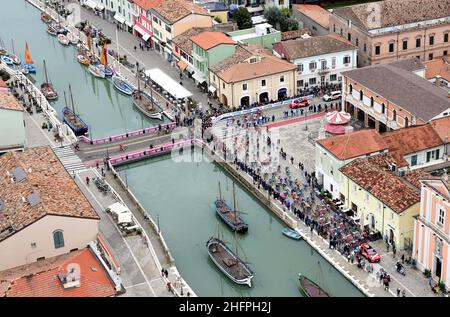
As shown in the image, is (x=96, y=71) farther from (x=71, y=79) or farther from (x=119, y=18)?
(x=119, y=18)

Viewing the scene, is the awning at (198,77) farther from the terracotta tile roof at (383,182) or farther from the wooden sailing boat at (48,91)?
the terracotta tile roof at (383,182)

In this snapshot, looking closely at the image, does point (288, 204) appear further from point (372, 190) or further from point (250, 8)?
point (250, 8)

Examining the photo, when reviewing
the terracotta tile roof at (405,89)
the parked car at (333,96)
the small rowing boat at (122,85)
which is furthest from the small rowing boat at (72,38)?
the terracotta tile roof at (405,89)

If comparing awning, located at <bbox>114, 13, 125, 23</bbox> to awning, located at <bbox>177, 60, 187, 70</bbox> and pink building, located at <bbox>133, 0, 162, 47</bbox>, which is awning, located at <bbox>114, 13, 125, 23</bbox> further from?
awning, located at <bbox>177, 60, 187, 70</bbox>

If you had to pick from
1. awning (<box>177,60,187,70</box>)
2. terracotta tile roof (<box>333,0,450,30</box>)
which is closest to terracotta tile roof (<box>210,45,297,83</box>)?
awning (<box>177,60,187,70</box>)

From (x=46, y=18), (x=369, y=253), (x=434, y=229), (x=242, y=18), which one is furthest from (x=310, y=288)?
(x=46, y=18)

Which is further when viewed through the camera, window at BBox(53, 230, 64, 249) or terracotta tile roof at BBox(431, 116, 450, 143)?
terracotta tile roof at BBox(431, 116, 450, 143)

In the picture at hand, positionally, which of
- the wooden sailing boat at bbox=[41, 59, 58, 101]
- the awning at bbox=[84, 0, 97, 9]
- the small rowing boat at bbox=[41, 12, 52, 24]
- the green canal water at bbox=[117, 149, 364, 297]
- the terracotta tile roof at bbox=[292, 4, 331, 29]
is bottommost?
A: the green canal water at bbox=[117, 149, 364, 297]
